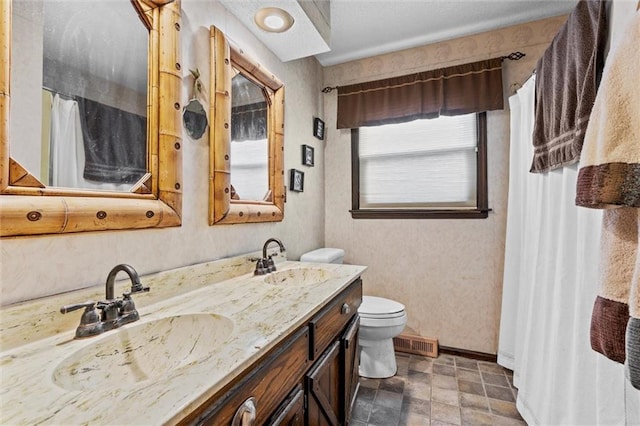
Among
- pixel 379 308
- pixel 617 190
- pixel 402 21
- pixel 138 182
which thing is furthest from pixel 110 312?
pixel 402 21

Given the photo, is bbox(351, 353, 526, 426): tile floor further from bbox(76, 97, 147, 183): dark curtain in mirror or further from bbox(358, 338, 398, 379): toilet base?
bbox(76, 97, 147, 183): dark curtain in mirror

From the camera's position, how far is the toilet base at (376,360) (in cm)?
204

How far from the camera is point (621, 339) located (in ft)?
2.43

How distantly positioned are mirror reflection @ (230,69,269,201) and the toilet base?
1253mm

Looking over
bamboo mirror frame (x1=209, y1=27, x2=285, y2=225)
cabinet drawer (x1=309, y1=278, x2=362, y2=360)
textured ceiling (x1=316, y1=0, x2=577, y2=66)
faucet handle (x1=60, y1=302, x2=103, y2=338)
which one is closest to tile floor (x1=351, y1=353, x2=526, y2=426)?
cabinet drawer (x1=309, y1=278, x2=362, y2=360)

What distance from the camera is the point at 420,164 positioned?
2422 millimetres

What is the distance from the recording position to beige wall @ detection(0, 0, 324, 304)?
0.79m

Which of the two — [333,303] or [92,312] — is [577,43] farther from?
[92,312]

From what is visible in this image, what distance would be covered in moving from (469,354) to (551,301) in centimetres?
100

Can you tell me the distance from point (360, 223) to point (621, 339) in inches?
75.4

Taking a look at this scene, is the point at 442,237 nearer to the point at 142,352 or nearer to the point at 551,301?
the point at 551,301

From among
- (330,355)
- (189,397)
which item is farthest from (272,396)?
(330,355)

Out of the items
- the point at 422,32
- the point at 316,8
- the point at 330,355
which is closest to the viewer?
the point at 330,355

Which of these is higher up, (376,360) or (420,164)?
(420,164)
